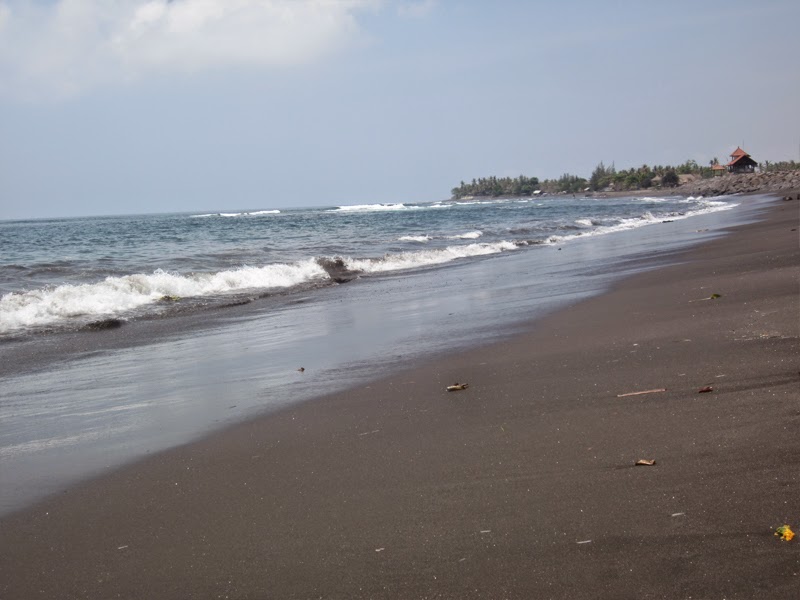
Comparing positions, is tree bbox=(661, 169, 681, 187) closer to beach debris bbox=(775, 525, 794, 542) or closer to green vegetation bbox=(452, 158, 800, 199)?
green vegetation bbox=(452, 158, 800, 199)

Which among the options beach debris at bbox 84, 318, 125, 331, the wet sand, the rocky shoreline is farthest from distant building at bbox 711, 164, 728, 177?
the wet sand

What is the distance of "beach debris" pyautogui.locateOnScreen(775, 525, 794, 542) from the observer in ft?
8.54

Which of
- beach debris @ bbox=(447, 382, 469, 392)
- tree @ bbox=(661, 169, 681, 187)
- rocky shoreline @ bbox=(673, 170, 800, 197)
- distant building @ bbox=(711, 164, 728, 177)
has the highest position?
distant building @ bbox=(711, 164, 728, 177)

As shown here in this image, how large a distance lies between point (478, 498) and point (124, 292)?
39.4ft

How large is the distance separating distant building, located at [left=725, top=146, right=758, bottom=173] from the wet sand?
101 meters

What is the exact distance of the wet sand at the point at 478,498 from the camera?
269 cm

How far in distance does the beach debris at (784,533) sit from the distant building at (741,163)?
104 metres

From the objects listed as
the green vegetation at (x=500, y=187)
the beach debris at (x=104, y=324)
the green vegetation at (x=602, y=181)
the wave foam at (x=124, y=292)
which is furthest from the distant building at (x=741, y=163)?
the beach debris at (x=104, y=324)

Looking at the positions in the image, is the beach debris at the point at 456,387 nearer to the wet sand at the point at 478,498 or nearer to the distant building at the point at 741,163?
the wet sand at the point at 478,498

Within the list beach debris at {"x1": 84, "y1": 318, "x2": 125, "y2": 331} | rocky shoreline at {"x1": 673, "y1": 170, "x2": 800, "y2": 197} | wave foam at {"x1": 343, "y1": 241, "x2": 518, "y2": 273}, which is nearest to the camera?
beach debris at {"x1": 84, "y1": 318, "x2": 125, "y2": 331}

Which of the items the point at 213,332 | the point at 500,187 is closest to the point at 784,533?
the point at 213,332

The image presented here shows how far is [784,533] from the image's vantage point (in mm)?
2627

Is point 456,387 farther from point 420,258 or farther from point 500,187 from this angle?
point 500,187

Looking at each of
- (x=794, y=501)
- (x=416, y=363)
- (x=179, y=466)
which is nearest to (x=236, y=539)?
(x=179, y=466)
